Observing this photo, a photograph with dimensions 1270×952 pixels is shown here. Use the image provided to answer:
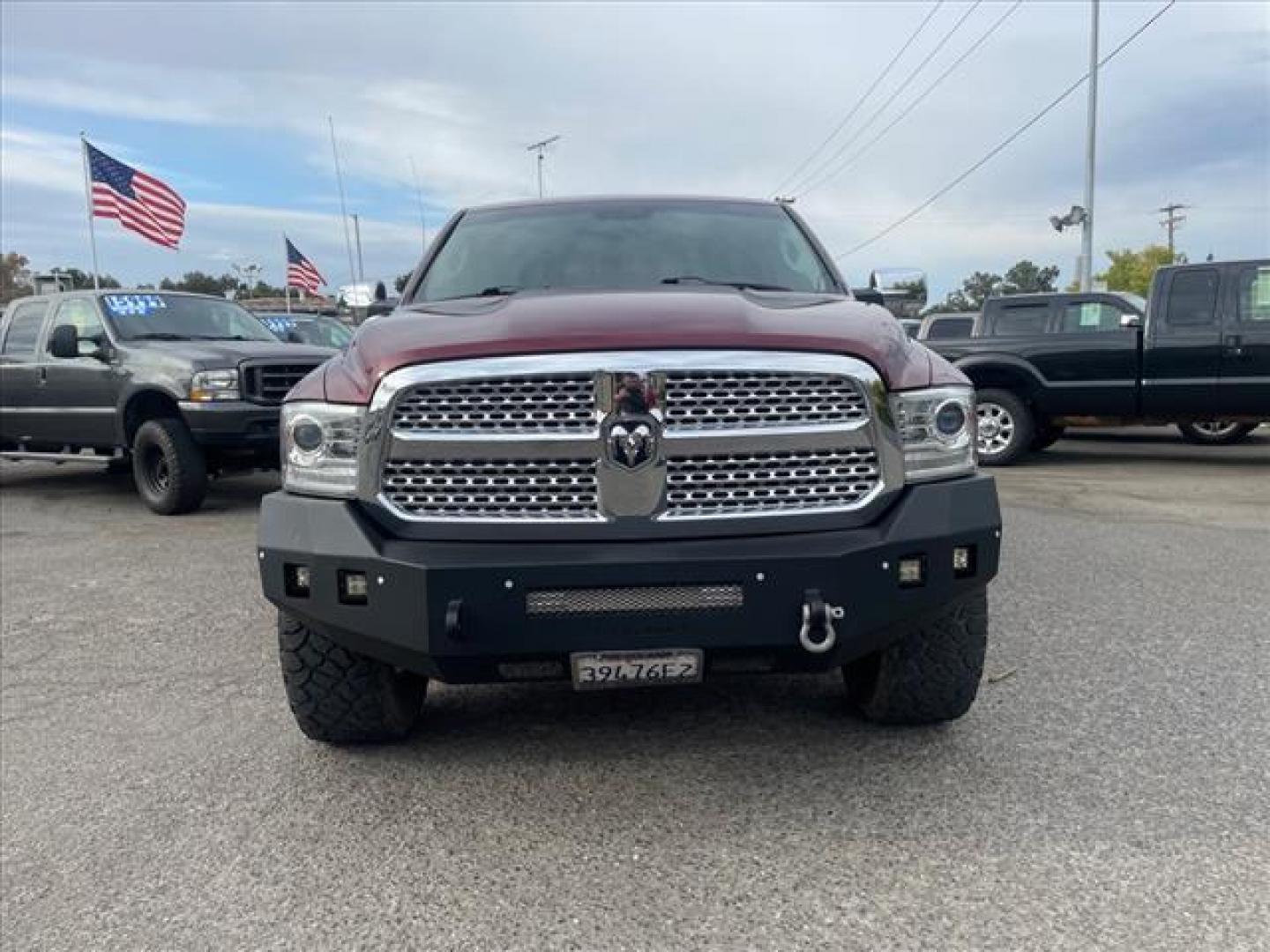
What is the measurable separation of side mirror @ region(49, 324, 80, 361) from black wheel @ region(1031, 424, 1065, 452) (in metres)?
9.46

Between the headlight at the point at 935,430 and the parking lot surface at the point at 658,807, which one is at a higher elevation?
the headlight at the point at 935,430

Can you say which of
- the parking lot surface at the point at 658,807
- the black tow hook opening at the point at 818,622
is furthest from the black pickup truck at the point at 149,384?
the black tow hook opening at the point at 818,622

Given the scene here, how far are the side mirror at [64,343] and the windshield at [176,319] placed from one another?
343 millimetres

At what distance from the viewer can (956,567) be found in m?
2.80

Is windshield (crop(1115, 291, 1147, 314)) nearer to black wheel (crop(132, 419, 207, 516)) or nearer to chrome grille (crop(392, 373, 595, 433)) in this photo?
black wheel (crop(132, 419, 207, 516))

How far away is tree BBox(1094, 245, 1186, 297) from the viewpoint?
73625 mm

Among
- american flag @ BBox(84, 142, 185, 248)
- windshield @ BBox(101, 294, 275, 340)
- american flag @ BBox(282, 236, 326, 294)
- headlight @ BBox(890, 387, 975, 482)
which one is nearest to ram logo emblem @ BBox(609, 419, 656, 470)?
headlight @ BBox(890, 387, 975, 482)

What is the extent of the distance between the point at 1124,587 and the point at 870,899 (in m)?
3.54

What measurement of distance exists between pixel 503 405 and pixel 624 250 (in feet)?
5.32

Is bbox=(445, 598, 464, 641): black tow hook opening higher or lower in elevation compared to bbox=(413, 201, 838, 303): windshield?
lower

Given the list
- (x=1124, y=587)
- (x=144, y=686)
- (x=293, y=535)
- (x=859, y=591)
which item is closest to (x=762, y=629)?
(x=859, y=591)

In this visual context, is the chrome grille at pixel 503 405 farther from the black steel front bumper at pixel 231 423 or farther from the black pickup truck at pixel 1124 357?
the black pickup truck at pixel 1124 357

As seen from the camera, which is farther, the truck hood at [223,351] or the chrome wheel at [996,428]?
the chrome wheel at [996,428]

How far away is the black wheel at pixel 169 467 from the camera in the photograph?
797cm
